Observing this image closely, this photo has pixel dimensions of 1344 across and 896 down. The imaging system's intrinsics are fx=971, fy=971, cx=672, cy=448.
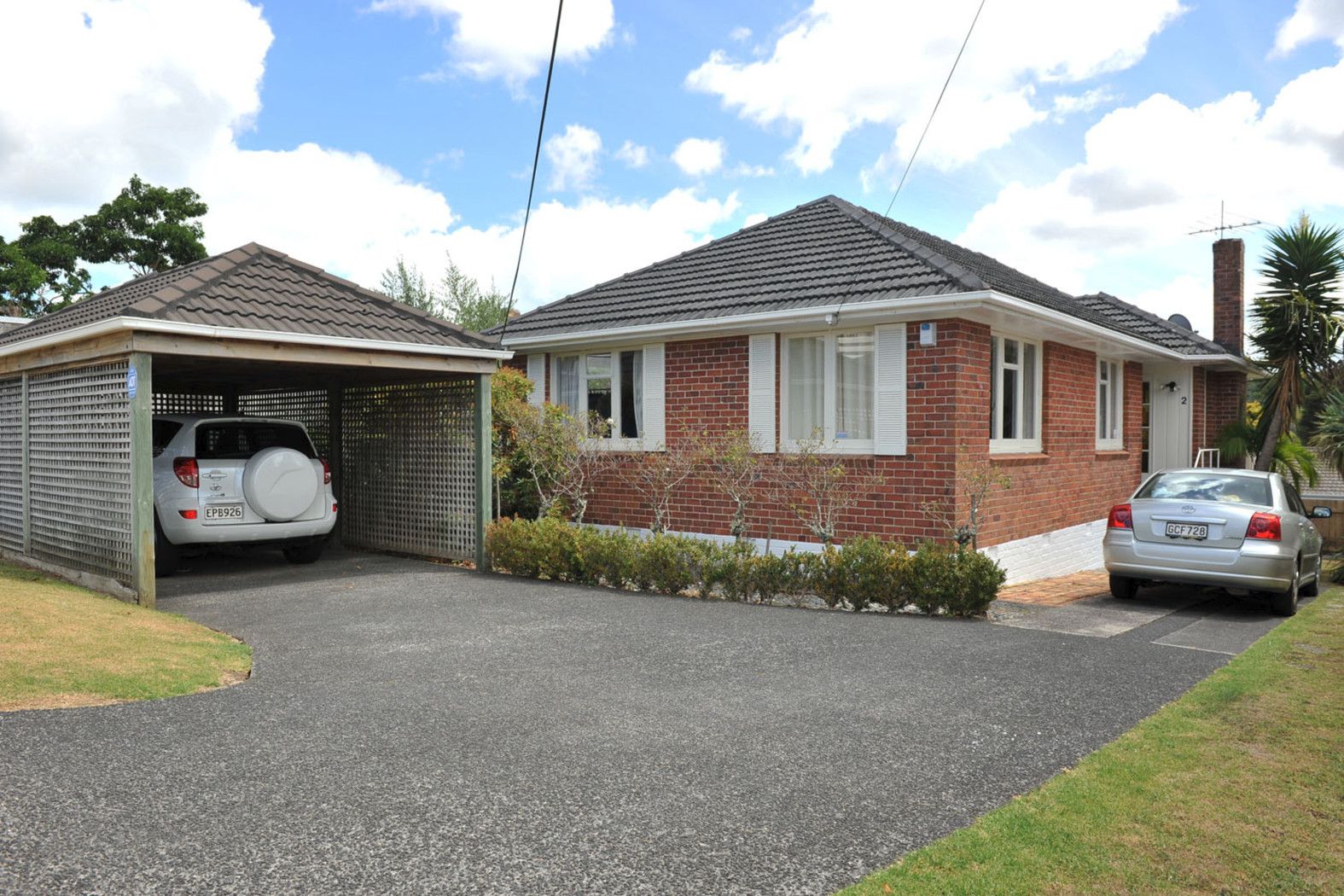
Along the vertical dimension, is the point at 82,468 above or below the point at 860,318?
below

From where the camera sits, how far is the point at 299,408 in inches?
575

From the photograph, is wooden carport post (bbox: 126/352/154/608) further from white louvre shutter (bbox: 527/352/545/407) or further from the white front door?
the white front door

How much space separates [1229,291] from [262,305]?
19533 mm

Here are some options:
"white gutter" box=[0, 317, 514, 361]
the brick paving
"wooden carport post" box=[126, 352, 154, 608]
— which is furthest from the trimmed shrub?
"wooden carport post" box=[126, 352, 154, 608]

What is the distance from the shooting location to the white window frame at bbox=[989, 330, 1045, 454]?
1192 centimetres

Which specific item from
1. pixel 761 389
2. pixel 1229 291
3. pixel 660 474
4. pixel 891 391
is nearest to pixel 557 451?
pixel 660 474

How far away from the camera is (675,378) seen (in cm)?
1335

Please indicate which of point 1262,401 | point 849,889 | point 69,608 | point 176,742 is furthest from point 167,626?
point 1262,401

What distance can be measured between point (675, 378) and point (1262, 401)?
1266 centimetres

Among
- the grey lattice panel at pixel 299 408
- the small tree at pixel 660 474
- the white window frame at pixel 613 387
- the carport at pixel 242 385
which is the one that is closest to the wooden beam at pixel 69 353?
the carport at pixel 242 385

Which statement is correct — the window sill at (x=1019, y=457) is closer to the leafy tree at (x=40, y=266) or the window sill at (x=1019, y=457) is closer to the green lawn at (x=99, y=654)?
the green lawn at (x=99, y=654)

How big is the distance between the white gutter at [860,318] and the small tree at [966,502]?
1.61 m

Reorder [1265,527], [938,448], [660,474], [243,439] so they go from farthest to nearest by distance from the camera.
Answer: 1. [660,474]
2. [243,439]
3. [938,448]
4. [1265,527]

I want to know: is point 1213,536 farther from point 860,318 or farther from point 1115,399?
point 1115,399
